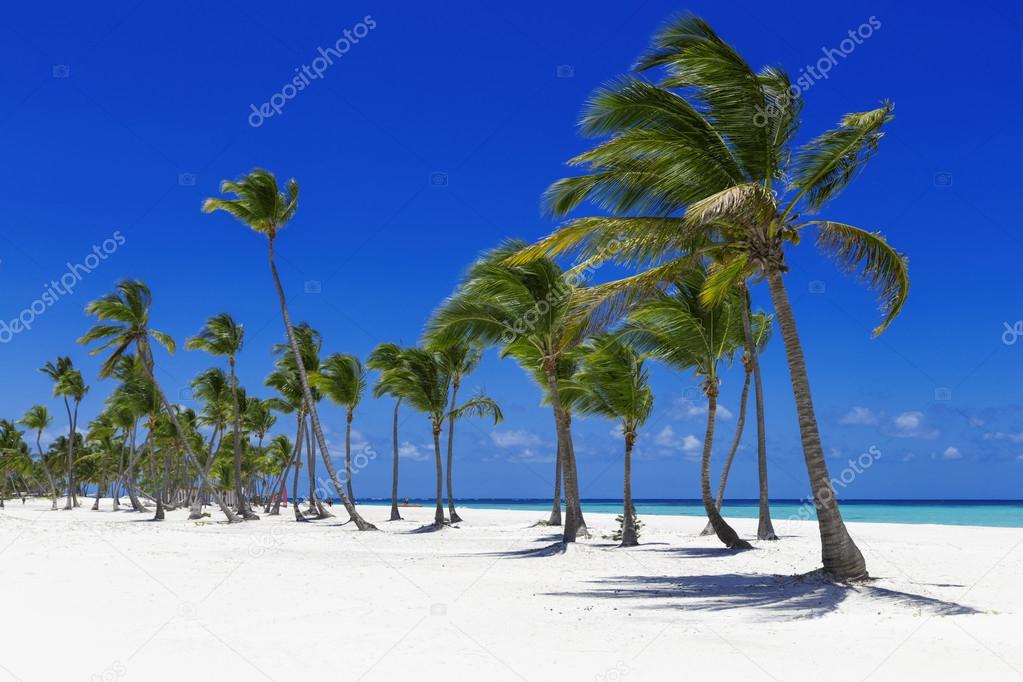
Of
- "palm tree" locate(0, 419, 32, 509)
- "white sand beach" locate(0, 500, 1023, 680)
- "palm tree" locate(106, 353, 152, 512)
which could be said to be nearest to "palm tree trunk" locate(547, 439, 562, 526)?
"white sand beach" locate(0, 500, 1023, 680)

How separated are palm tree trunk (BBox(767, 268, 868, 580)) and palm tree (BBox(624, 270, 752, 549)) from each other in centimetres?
528

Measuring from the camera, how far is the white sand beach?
668cm

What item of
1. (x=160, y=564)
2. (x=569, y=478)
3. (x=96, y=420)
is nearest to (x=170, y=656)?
(x=160, y=564)

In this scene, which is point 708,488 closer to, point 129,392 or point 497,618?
point 497,618

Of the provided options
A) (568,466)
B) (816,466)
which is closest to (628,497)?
(568,466)

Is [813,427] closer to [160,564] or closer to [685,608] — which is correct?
[685,608]

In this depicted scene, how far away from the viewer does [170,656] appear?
6.87m

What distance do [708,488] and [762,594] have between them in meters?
7.67

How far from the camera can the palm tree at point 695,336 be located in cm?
1780

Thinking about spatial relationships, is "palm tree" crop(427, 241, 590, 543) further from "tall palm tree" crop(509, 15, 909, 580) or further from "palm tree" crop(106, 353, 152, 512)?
"palm tree" crop(106, 353, 152, 512)

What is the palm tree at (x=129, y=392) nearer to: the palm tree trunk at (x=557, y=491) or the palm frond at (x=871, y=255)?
the palm tree trunk at (x=557, y=491)

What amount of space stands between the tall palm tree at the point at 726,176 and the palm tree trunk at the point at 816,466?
0.05 feet

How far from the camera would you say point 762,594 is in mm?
11008

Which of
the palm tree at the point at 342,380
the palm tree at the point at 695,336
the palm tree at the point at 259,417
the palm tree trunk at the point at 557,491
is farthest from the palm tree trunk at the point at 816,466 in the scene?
the palm tree at the point at 259,417
